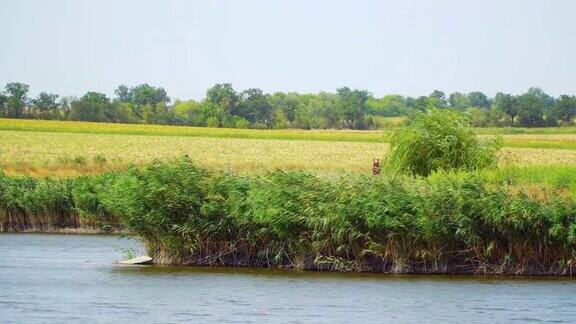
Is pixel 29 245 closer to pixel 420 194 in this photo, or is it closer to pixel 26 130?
pixel 420 194

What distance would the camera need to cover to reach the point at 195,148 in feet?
374

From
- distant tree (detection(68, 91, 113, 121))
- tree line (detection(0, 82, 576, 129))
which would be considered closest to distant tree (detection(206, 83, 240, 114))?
tree line (detection(0, 82, 576, 129))

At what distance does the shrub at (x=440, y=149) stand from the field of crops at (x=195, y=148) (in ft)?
63.0

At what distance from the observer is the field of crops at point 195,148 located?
8531cm

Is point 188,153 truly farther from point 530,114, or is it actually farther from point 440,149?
point 530,114

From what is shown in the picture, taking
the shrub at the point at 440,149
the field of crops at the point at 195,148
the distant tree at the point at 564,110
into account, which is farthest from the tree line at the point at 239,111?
the shrub at the point at 440,149

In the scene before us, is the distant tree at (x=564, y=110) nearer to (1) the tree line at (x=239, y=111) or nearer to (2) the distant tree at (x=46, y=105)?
(1) the tree line at (x=239, y=111)

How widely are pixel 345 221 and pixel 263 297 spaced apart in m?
4.92

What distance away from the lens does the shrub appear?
55831 mm

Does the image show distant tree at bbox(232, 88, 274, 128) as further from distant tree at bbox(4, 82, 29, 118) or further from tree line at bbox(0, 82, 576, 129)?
distant tree at bbox(4, 82, 29, 118)

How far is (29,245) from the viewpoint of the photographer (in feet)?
164

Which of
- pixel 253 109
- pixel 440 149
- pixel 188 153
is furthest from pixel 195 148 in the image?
pixel 253 109

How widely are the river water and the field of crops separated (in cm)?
3660

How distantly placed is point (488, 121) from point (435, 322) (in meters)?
144
